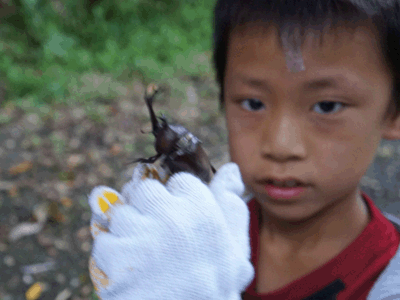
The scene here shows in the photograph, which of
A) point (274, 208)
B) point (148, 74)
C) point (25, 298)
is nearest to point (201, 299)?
point (274, 208)

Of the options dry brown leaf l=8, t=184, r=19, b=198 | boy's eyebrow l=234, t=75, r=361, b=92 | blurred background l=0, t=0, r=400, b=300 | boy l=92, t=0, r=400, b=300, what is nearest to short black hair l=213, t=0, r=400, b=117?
boy l=92, t=0, r=400, b=300

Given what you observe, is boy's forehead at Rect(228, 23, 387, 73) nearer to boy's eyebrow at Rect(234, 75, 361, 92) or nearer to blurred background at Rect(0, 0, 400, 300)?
boy's eyebrow at Rect(234, 75, 361, 92)

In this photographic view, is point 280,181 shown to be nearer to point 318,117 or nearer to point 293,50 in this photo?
point 318,117

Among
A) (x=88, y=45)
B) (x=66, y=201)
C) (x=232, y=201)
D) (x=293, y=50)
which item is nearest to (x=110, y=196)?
(x=232, y=201)

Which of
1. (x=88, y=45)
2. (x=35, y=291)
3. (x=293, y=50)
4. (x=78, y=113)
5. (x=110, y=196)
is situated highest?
(x=293, y=50)

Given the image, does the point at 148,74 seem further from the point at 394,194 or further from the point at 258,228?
the point at 258,228
